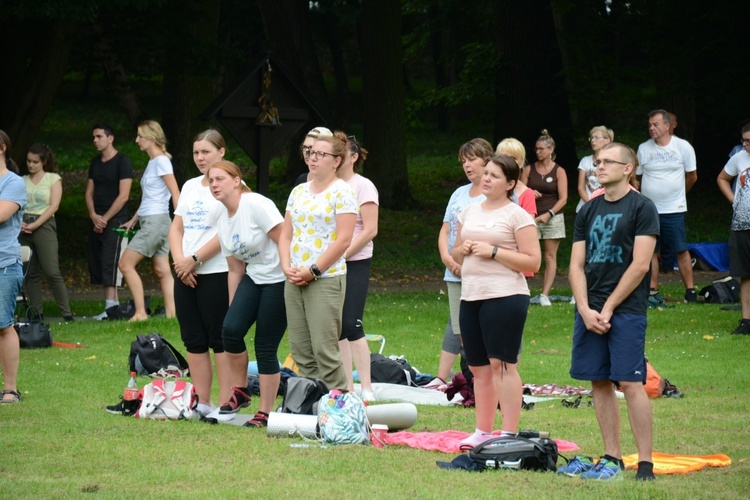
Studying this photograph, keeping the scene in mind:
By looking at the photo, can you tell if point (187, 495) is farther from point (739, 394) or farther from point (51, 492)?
point (739, 394)

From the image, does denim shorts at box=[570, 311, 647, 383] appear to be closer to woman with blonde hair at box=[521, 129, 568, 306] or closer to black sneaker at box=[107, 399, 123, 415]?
black sneaker at box=[107, 399, 123, 415]

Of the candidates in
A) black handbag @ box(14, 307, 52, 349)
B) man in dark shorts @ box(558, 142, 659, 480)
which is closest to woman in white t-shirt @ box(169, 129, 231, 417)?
man in dark shorts @ box(558, 142, 659, 480)

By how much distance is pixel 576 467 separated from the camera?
5922 mm

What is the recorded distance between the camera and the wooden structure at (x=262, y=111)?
37.2ft

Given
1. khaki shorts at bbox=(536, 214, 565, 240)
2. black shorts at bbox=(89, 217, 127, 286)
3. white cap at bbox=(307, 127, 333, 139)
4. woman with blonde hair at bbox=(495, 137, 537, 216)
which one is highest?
white cap at bbox=(307, 127, 333, 139)

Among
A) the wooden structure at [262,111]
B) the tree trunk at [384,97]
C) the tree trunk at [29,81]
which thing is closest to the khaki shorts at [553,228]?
the wooden structure at [262,111]

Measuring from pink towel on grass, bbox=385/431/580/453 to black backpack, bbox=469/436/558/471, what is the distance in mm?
535

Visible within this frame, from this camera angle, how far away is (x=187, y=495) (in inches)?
215

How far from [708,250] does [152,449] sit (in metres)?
13.9

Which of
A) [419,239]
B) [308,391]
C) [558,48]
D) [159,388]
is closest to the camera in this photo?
[308,391]

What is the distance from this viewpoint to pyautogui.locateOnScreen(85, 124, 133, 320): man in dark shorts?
1335 cm

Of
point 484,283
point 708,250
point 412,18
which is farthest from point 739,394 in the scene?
point 412,18

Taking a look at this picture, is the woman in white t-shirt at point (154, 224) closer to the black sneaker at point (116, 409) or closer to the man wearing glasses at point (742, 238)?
the black sneaker at point (116, 409)

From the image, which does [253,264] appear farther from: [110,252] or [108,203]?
[108,203]
